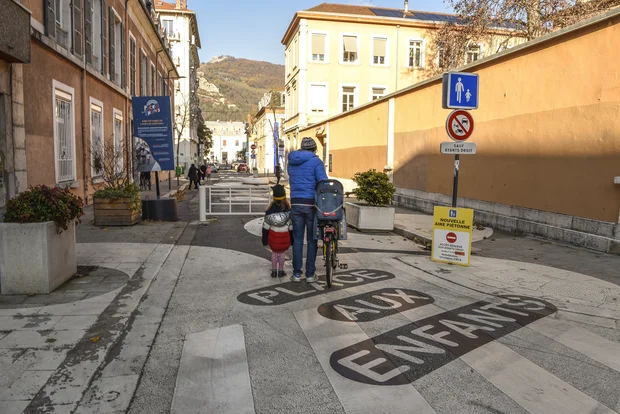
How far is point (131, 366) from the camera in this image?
12.2ft

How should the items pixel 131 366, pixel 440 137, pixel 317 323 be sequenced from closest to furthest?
pixel 131 366
pixel 317 323
pixel 440 137

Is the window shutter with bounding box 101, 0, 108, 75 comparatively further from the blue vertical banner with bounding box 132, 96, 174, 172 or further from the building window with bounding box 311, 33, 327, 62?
the building window with bounding box 311, 33, 327, 62

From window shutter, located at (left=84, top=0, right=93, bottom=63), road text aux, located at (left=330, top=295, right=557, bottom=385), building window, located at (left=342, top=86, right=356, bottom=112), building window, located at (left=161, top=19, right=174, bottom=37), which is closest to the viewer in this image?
road text aux, located at (left=330, top=295, right=557, bottom=385)

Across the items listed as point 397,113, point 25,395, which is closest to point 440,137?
point 397,113

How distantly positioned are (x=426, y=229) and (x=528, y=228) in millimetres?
2143

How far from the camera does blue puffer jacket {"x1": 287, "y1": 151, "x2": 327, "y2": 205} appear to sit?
628 centimetres

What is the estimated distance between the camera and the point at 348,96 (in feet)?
138

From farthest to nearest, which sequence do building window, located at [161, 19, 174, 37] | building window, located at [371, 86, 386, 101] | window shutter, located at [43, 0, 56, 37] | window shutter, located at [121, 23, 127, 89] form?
1. building window, located at [161, 19, 174, 37]
2. building window, located at [371, 86, 386, 101]
3. window shutter, located at [121, 23, 127, 89]
4. window shutter, located at [43, 0, 56, 37]

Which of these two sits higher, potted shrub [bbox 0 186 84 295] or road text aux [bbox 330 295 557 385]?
potted shrub [bbox 0 186 84 295]

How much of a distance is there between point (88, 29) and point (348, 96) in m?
28.5

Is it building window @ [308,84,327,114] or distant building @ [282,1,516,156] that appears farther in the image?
building window @ [308,84,327,114]

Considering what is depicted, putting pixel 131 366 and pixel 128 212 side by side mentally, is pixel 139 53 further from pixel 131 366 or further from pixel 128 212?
pixel 131 366

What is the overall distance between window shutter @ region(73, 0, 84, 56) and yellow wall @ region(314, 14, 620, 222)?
10.9 m

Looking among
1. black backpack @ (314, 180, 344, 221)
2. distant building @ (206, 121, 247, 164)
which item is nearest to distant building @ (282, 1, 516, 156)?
black backpack @ (314, 180, 344, 221)
